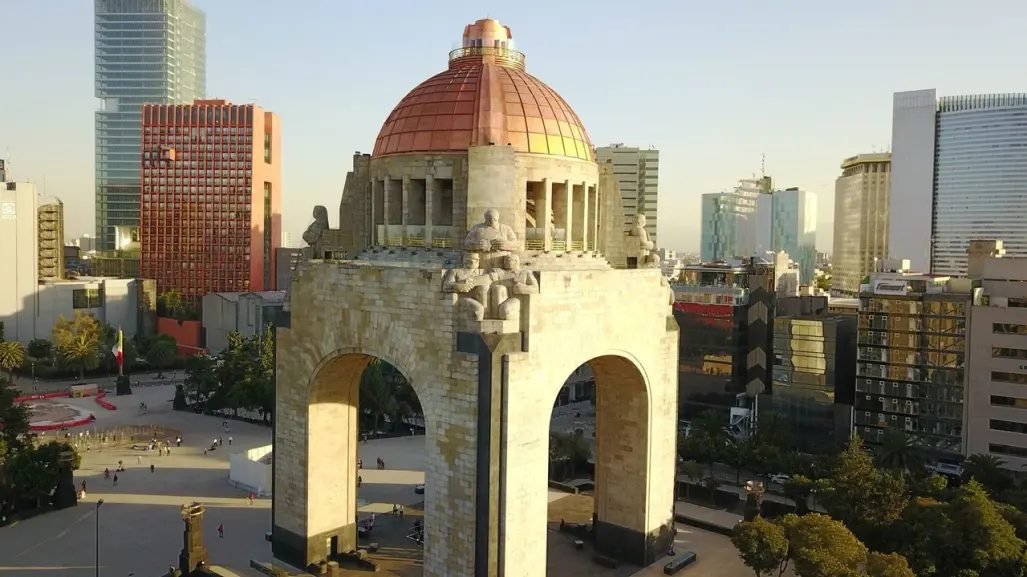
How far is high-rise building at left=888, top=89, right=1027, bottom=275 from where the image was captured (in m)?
140

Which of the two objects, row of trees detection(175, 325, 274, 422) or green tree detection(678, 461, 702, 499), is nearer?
green tree detection(678, 461, 702, 499)

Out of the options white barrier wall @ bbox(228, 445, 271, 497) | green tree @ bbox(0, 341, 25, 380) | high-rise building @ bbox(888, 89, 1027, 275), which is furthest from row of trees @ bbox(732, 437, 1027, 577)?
high-rise building @ bbox(888, 89, 1027, 275)

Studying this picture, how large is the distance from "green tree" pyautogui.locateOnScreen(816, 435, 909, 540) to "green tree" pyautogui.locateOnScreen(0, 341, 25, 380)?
87168 millimetres

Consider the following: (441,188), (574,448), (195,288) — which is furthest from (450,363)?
(195,288)

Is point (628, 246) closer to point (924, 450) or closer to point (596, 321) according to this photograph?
point (596, 321)

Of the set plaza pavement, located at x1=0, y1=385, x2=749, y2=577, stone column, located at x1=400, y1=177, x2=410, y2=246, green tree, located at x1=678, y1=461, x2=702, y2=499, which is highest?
stone column, located at x1=400, y1=177, x2=410, y2=246

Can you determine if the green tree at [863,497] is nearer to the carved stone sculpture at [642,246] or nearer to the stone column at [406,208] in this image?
the carved stone sculpture at [642,246]

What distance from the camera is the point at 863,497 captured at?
117ft

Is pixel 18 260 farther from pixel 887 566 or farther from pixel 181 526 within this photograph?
pixel 887 566

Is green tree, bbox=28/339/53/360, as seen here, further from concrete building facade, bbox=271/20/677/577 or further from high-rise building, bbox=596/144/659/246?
high-rise building, bbox=596/144/659/246

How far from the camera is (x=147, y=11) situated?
177 meters

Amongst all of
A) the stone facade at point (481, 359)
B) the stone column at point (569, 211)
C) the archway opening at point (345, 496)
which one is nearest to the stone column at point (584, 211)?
the stone facade at point (481, 359)

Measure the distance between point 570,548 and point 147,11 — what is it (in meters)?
183

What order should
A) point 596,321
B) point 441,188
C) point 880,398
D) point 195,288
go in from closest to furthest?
point 596,321 → point 441,188 → point 880,398 → point 195,288
